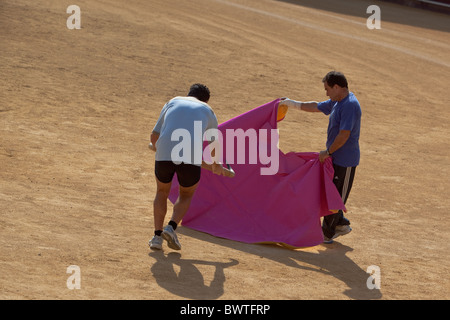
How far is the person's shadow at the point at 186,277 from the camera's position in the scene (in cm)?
598

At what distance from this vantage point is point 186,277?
629cm

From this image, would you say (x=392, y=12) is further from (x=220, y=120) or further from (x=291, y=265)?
(x=291, y=265)

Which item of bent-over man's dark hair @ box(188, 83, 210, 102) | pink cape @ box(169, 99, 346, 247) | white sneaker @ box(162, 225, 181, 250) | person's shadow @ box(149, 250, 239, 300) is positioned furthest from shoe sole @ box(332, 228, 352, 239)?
bent-over man's dark hair @ box(188, 83, 210, 102)

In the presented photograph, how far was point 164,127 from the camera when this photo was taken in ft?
22.1

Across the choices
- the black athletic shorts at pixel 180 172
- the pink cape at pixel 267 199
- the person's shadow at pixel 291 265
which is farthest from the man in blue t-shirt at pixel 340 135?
the black athletic shorts at pixel 180 172

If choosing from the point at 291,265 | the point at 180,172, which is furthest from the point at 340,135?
the point at 180,172

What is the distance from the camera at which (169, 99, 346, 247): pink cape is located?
758 centimetres

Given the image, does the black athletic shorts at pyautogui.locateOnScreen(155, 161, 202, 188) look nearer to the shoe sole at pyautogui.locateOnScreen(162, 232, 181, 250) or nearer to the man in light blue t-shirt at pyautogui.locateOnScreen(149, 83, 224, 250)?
the man in light blue t-shirt at pyautogui.locateOnScreen(149, 83, 224, 250)

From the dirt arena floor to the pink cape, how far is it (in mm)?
208

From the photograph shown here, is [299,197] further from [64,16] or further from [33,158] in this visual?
[64,16]

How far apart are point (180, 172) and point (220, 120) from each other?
18.8 ft
